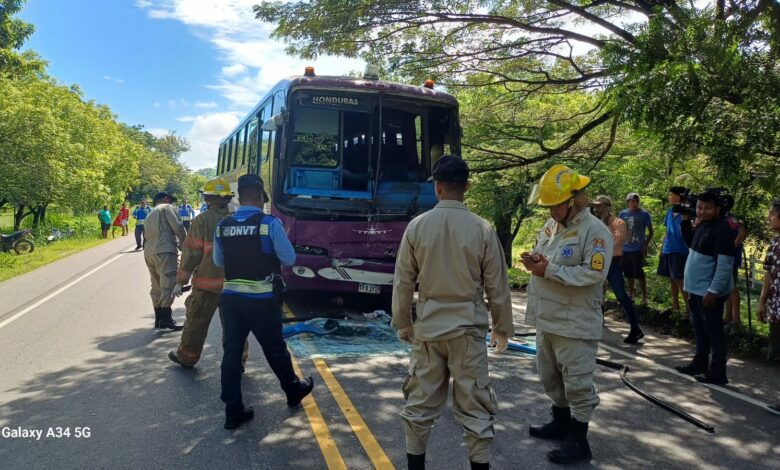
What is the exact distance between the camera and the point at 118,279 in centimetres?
1213

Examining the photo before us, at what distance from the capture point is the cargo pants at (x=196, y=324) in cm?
531

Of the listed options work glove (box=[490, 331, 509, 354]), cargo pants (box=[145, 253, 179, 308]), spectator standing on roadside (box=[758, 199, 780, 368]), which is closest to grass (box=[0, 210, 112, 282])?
cargo pants (box=[145, 253, 179, 308])

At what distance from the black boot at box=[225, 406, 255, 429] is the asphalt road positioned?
0.08 m

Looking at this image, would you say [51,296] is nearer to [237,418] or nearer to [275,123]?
[275,123]

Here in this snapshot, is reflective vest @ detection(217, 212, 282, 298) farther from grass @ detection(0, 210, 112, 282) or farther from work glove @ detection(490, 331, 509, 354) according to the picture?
grass @ detection(0, 210, 112, 282)

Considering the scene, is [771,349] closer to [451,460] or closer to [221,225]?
[451,460]

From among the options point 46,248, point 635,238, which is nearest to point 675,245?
point 635,238

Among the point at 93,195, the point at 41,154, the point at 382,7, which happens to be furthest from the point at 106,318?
the point at 93,195

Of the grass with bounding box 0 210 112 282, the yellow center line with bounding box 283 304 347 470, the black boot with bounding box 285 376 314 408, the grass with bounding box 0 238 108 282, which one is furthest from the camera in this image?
the grass with bounding box 0 210 112 282

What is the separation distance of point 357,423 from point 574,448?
1563 mm

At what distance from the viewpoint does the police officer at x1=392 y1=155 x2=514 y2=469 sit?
118 inches

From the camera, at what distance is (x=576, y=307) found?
11.8ft

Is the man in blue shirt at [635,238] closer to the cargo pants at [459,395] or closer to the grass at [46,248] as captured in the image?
the cargo pants at [459,395]

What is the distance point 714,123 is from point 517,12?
4540mm
